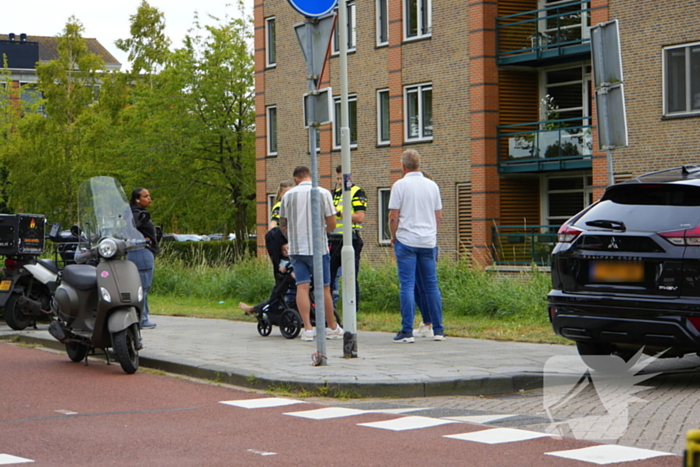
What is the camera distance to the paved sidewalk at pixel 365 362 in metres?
7.95

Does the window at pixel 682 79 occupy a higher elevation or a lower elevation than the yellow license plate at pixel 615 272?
higher

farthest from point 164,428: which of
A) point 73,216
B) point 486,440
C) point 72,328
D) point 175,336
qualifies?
point 73,216

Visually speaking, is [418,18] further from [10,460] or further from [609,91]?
[10,460]

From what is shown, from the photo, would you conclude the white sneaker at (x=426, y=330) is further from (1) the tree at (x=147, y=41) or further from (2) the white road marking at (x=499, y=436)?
(1) the tree at (x=147, y=41)

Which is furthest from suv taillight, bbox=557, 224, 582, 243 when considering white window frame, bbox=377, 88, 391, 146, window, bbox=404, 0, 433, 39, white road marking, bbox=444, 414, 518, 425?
white window frame, bbox=377, 88, 391, 146

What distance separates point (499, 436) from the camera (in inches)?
239

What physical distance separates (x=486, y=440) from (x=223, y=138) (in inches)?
1646

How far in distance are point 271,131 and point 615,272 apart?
102 ft

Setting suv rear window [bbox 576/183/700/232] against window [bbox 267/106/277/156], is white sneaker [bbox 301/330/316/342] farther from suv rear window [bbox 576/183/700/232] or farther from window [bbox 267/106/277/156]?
window [bbox 267/106/277/156]

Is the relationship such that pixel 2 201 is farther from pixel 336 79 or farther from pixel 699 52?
pixel 699 52

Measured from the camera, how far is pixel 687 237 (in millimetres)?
7465

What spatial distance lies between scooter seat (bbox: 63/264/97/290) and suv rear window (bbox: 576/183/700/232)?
457 centimetres

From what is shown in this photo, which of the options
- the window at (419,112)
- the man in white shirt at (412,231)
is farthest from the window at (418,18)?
the man in white shirt at (412,231)

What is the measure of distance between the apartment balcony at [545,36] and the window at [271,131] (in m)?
11.4
